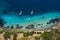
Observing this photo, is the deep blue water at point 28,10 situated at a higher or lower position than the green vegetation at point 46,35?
higher

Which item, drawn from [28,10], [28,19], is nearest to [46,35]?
[28,19]

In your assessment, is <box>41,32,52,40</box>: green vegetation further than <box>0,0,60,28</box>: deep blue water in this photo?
No

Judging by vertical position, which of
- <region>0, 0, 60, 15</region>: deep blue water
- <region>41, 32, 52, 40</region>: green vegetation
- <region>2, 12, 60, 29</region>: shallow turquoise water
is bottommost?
<region>41, 32, 52, 40</region>: green vegetation

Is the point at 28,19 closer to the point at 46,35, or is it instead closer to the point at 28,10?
the point at 28,10

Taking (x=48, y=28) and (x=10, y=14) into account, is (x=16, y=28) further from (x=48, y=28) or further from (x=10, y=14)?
(x=48, y=28)

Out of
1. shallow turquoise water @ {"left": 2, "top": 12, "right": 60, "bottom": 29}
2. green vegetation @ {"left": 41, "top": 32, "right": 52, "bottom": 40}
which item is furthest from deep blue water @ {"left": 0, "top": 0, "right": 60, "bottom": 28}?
green vegetation @ {"left": 41, "top": 32, "right": 52, "bottom": 40}

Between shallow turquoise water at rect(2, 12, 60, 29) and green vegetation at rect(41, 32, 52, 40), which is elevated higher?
shallow turquoise water at rect(2, 12, 60, 29)

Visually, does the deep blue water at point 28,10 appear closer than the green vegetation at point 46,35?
No

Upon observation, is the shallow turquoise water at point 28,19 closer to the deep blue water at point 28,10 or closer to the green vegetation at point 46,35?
the deep blue water at point 28,10

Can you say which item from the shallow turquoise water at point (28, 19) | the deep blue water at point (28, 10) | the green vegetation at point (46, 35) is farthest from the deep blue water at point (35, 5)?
the green vegetation at point (46, 35)

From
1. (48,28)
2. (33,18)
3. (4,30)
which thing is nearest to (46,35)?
(48,28)

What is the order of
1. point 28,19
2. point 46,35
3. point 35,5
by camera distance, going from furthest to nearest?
point 28,19 → point 35,5 → point 46,35

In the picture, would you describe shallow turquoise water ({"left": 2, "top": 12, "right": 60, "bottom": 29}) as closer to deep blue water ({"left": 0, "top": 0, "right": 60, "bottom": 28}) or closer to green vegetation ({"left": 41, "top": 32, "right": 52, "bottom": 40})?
deep blue water ({"left": 0, "top": 0, "right": 60, "bottom": 28})
